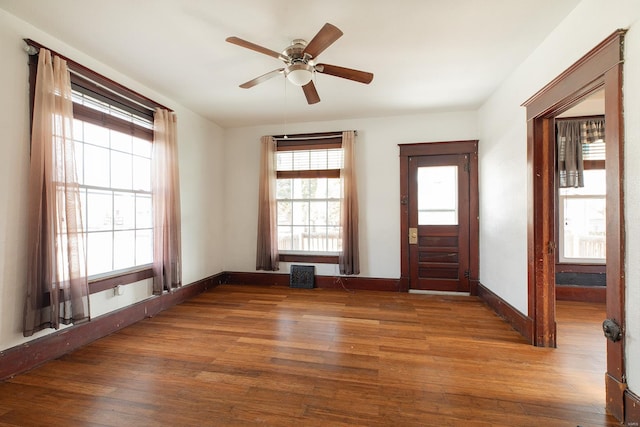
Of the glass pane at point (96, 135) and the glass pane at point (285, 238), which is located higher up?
the glass pane at point (96, 135)

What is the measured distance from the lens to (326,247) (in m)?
4.42

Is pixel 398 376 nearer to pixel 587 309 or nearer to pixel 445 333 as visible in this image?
pixel 445 333

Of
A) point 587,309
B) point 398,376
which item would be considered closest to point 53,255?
point 398,376

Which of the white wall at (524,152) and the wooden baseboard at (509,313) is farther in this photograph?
the wooden baseboard at (509,313)

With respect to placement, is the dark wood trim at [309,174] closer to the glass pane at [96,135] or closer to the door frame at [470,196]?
the door frame at [470,196]

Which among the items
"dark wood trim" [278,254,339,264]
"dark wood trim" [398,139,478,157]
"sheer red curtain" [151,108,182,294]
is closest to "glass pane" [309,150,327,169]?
"dark wood trim" [398,139,478,157]

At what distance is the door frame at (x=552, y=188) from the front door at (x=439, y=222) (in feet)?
4.73

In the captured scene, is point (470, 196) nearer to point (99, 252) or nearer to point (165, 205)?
point (165, 205)

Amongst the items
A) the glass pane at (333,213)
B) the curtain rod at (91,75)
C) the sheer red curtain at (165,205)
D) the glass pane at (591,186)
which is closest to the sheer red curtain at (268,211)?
the glass pane at (333,213)

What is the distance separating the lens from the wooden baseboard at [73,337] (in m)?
1.99

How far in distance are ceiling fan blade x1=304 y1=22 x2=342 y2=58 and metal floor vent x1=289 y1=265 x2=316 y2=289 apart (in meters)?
3.12

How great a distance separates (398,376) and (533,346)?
4.61 feet

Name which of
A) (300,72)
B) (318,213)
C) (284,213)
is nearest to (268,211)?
(284,213)

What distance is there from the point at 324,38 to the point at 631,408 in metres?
2.84
